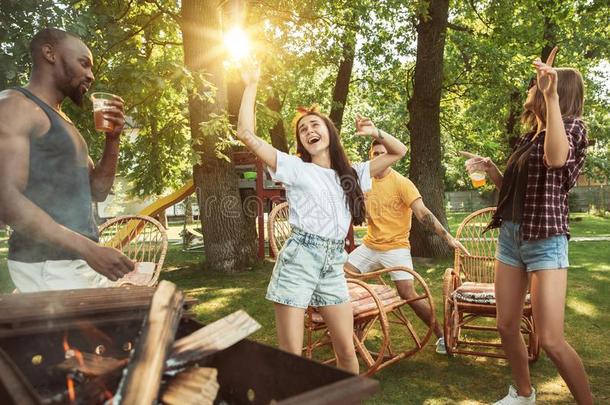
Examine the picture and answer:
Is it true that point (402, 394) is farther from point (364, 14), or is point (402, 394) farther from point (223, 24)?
point (364, 14)

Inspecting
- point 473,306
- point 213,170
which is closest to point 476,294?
point 473,306

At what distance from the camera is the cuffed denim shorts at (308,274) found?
293 cm

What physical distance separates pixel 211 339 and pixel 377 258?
356 cm

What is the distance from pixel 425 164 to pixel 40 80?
350 inches

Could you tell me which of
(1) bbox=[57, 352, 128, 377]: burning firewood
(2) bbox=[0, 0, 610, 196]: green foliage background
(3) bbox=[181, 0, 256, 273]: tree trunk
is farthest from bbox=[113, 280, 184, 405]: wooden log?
(3) bbox=[181, 0, 256, 273]: tree trunk

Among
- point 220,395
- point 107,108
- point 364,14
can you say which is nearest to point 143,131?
point 364,14

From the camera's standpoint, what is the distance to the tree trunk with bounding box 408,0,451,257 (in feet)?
33.8

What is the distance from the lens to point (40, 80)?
7.85 feet

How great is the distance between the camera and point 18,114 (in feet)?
7.09

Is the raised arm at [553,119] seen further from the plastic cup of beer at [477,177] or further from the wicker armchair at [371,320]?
the wicker armchair at [371,320]

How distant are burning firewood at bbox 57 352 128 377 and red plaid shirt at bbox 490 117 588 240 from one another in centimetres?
241

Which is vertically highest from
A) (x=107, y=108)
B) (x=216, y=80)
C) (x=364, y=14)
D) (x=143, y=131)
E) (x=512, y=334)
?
(x=364, y=14)

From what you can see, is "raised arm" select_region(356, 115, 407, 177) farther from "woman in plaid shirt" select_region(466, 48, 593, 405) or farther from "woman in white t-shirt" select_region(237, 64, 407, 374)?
"woman in plaid shirt" select_region(466, 48, 593, 405)

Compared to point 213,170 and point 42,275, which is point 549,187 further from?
point 213,170
